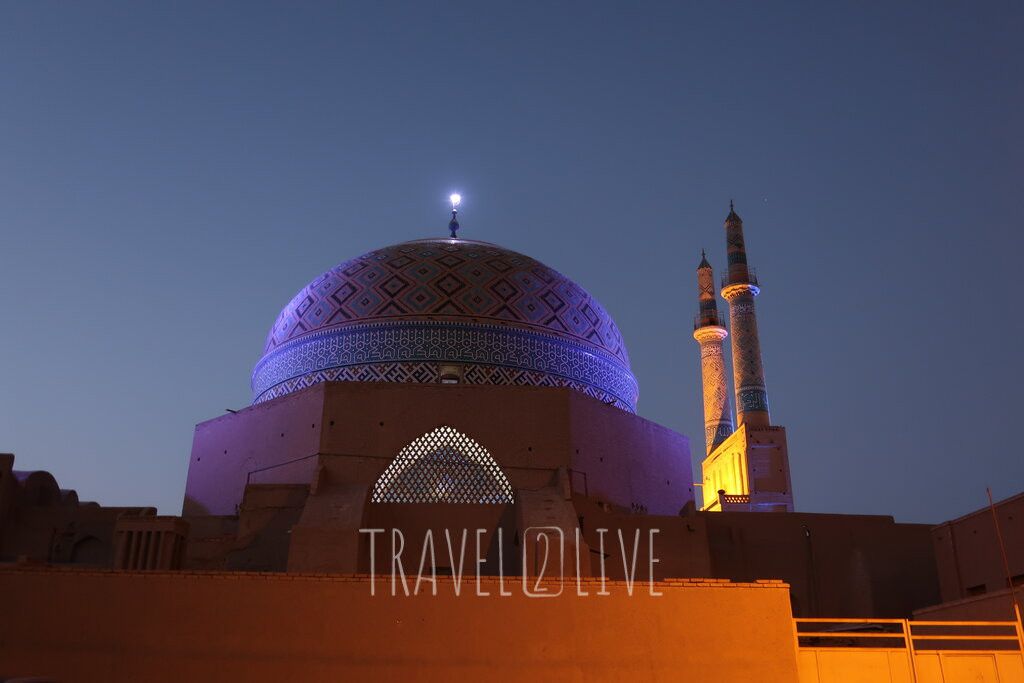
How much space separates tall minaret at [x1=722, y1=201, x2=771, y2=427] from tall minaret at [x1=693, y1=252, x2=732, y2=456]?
1.44m

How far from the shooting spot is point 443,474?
40.2 feet

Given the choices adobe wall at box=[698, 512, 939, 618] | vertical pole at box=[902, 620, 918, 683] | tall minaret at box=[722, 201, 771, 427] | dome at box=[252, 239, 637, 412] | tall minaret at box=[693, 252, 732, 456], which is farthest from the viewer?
tall minaret at box=[693, 252, 732, 456]

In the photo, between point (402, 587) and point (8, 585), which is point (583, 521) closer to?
point (402, 587)

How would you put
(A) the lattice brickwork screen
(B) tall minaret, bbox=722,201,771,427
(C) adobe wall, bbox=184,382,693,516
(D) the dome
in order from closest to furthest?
(A) the lattice brickwork screen, (C) adobe wall, bbox=184,382,693,516, (D) the dome, (B) tall minaret, bbox=722,201,771,427

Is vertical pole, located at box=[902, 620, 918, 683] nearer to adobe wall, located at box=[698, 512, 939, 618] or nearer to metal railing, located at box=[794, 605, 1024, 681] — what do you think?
metal railing, located at box=[794, 605, 1024, 681]

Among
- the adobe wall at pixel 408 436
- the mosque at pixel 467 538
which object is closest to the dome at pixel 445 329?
the mosque at pixel 467 538

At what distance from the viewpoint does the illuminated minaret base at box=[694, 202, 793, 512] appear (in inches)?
673

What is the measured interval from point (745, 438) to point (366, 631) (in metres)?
12.0

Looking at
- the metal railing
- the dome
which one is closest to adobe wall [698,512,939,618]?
the metal railing

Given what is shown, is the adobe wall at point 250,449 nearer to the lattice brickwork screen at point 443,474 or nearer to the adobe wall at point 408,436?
the adobe wall at point 408,436

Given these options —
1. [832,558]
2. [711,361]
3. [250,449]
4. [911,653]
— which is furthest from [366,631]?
[711,361]

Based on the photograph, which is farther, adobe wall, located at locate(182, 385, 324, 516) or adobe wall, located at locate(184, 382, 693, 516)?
adobe wall, located at locate(182, 385, 324, 516)

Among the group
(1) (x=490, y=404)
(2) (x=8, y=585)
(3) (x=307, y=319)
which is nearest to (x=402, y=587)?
(2) (x=8, y=585)

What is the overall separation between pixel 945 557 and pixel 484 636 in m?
6.78
